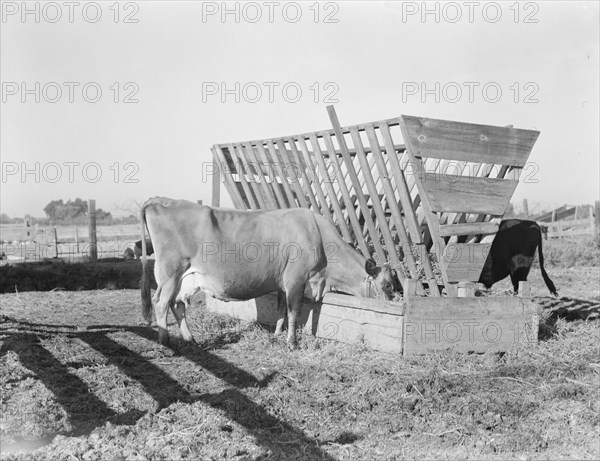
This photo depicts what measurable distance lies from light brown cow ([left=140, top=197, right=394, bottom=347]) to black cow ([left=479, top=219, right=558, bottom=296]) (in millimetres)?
2521

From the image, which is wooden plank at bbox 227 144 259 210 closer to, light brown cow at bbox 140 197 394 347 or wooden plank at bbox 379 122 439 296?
light brown cow at bbox 140 197 394 347

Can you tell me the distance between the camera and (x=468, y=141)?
762 centimetres

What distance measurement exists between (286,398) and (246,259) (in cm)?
→ 297

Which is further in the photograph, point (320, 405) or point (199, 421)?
point (320, 405)

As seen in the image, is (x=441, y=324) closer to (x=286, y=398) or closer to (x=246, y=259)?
(x=286, y=398)

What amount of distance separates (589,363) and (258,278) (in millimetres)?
3917

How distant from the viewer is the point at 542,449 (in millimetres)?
4695

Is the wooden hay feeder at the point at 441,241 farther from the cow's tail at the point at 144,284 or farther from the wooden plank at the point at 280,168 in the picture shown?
the cow's tail at the point at 144,284

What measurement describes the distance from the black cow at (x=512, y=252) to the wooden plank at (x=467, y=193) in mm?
2543

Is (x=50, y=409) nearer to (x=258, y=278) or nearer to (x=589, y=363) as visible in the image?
(x=258, y=278)

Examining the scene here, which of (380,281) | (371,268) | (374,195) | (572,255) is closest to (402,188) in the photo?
(374,195)

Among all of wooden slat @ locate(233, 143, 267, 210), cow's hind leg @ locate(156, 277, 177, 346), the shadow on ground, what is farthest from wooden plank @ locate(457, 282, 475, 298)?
wooden slat @ locate(233, 143, 267, 210)

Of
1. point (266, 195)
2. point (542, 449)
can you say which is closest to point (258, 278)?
point (266, 195)

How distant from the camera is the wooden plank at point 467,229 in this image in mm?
7504
